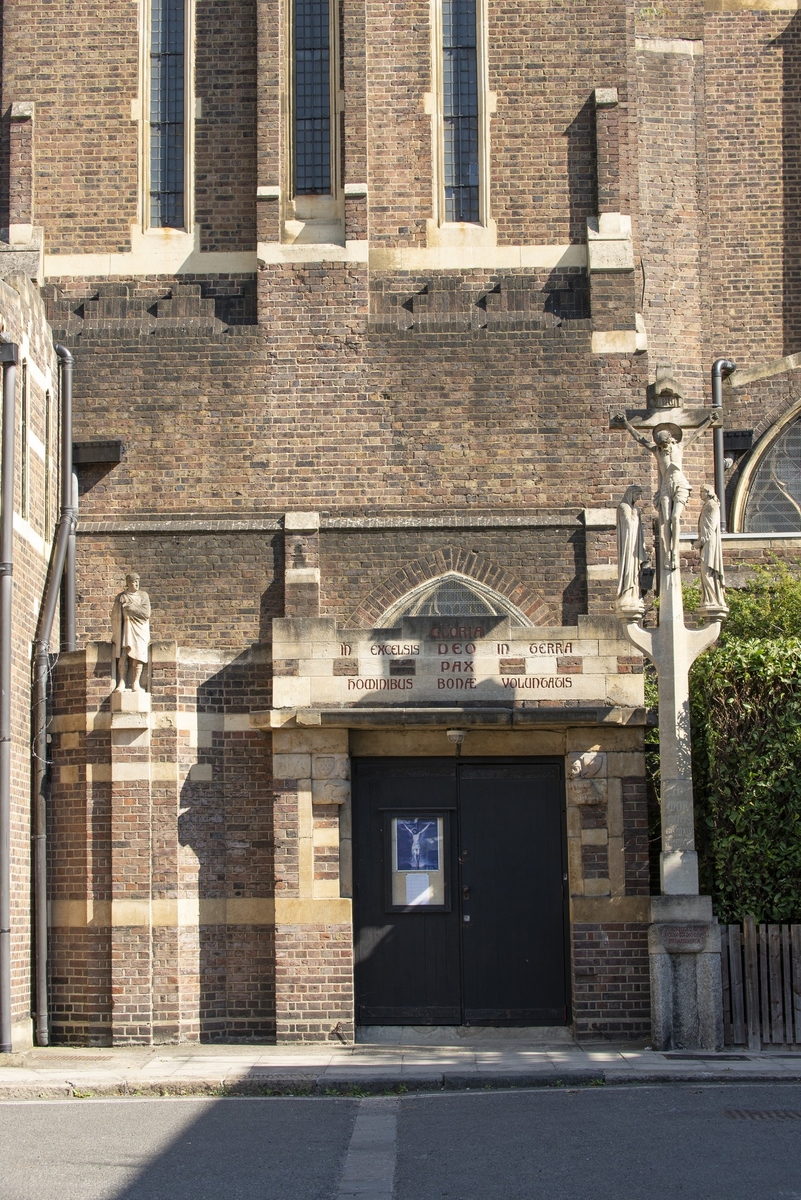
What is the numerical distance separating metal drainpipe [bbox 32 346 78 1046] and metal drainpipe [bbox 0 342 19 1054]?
0.83 meters

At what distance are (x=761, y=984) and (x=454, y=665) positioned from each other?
403cm

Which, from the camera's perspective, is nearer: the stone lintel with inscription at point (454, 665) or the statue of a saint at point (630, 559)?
the statue of a saint at point (630, 559)

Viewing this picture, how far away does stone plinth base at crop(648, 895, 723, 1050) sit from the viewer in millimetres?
13477

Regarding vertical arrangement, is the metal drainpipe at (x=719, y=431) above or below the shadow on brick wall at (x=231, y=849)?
above

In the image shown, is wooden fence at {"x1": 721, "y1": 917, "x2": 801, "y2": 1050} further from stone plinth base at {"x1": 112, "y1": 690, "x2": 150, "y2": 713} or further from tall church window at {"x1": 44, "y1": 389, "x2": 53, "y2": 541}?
tall church window at {"x1": 44, "y1": 389, "x2": 53, "y2": 541}

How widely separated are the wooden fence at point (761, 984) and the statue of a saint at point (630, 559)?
3.03 m

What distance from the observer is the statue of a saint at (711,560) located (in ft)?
46.2

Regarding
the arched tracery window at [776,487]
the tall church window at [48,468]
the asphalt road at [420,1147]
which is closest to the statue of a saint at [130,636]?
the tall church window at [48,468]

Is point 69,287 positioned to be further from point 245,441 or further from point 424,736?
point 424,736

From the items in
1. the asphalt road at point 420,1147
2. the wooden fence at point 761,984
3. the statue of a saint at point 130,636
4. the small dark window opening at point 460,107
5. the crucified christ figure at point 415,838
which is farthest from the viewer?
the small dark window opening at point 460,107

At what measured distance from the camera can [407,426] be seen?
17172mm

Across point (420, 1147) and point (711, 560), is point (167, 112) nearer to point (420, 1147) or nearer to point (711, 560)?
point (711, 560)

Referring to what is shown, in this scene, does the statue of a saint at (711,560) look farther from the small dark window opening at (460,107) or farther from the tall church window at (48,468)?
the tall church window at (48,468)

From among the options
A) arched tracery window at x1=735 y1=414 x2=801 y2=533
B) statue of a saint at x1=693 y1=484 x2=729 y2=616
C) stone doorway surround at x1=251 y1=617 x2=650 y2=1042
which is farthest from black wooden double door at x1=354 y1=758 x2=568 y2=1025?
arched tracery window at x1=735 y1=414 x2=801 y2=533
